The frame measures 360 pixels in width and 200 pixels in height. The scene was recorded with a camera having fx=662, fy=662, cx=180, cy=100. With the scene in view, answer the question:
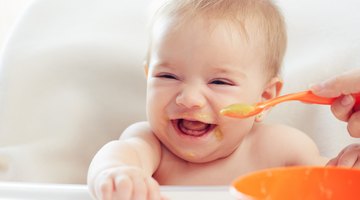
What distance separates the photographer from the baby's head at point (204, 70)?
3.42 ft

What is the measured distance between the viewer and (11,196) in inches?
31.5

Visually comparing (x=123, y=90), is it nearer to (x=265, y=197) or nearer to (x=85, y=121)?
(x=85, y=121)

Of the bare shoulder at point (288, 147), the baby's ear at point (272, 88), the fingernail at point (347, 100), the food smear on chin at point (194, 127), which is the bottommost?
the bare shoulder at point (288, 147)

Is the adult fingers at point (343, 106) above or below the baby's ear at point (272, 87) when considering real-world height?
above

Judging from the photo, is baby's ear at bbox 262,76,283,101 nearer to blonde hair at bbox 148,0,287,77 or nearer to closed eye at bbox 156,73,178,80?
blonde hair at bbox 148,0,287,77

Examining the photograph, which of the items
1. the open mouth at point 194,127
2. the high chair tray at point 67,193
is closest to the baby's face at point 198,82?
the open mouth at point 194,127

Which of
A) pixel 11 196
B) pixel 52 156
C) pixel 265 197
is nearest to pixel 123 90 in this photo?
pixel 52 156

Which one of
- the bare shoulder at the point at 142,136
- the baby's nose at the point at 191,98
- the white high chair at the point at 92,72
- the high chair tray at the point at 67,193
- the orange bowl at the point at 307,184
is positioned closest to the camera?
the orange bowl at the point at 307,184

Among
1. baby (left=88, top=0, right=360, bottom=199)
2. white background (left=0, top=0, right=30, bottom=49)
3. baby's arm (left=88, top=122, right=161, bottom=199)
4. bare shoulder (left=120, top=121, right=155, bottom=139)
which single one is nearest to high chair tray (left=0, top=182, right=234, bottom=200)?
baby's arm (left=88, top=122, right=161, bottom=199)

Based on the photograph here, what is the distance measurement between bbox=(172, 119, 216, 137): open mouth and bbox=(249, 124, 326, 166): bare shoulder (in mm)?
165

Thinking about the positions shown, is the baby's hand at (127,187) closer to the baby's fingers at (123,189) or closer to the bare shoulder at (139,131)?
the baby's fingers at (123,189)

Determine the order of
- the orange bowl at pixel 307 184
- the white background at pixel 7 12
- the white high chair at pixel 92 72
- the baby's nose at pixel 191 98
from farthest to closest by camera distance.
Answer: the white background at pixel 7 12, the white high chair at pixel 92 72, the baby's nose at pixel 191 98, the orange bowl at pixel 307 184

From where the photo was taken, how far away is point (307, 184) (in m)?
0.65

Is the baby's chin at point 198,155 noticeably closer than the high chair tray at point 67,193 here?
No
